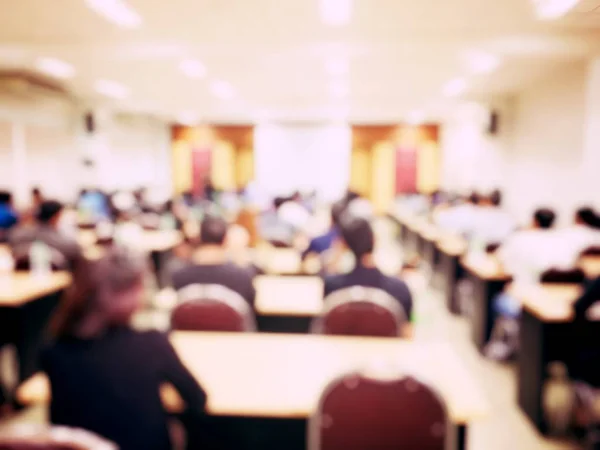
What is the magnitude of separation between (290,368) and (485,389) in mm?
2484

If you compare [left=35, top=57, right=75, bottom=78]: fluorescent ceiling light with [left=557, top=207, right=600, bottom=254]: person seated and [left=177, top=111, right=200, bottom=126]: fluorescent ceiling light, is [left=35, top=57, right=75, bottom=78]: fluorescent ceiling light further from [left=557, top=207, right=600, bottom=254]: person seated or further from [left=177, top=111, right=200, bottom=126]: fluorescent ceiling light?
[left=557, top=207, right=600, bottom=254]: person seated

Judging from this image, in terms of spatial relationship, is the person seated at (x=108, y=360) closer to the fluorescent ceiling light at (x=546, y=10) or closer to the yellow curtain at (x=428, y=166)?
the fluorescent ceiling light at (x=546, y=10)

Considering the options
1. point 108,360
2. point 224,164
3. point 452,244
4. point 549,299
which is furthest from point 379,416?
point 224,164

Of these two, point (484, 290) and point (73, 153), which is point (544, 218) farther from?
point (73, 153)

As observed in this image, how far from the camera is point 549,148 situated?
8.02 meters

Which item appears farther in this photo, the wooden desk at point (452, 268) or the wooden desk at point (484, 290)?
the wooden desk at point (452, 268)

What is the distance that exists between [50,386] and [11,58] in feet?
23.2

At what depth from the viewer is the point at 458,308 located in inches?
232

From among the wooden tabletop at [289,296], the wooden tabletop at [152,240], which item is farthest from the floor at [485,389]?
the wooden tabletop at [152,240]

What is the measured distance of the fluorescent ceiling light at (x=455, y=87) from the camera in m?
8.70

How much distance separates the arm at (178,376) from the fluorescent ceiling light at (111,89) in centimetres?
851

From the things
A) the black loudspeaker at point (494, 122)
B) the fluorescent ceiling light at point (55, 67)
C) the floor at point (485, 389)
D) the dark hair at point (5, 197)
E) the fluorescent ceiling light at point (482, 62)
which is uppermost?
the fluorescent ceiling light at point (55, 67)

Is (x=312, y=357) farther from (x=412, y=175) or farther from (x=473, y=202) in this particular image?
(x=412, y=175)

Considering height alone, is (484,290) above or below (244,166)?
below
